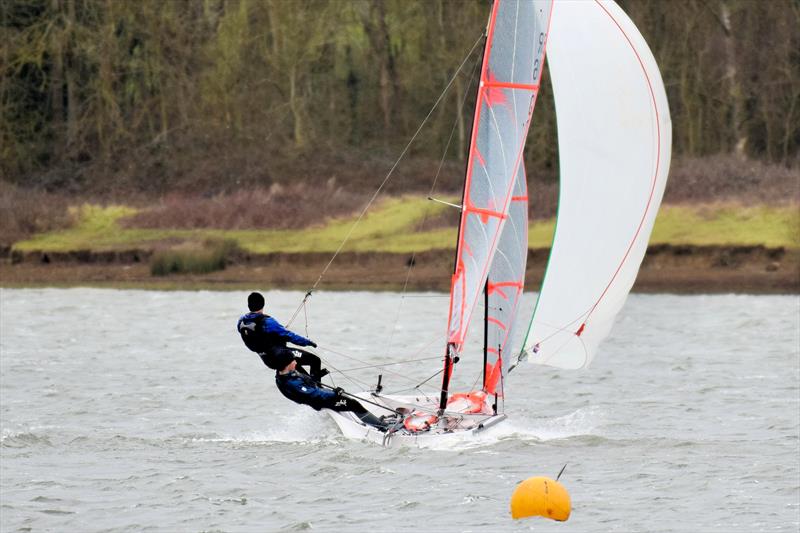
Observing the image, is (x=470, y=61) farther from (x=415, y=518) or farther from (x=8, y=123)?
(x=415, y=518)

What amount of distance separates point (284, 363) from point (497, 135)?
329cm

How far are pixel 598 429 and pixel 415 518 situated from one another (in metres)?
4.81

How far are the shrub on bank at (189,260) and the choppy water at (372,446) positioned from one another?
8.57 m

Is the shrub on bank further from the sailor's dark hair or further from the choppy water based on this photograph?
the sailor's dark hair

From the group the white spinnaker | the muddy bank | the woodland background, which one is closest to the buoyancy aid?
the white spinnaker

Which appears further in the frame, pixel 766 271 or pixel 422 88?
pixel 422 88

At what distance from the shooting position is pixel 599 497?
1351 cm

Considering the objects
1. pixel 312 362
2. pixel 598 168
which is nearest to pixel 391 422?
pixel 312 362

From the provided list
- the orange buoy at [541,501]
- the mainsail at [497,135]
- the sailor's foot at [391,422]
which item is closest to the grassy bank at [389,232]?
the sailor's foot at [391,422]

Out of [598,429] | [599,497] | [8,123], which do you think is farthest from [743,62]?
[599,497]

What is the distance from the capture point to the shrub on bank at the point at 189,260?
3681cm

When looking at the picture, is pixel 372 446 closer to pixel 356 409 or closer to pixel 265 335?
pixel 356 409

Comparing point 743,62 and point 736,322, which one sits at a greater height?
point 743,62

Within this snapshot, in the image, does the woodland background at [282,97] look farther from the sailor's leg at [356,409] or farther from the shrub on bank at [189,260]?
the sailor's leg at [356,409]
